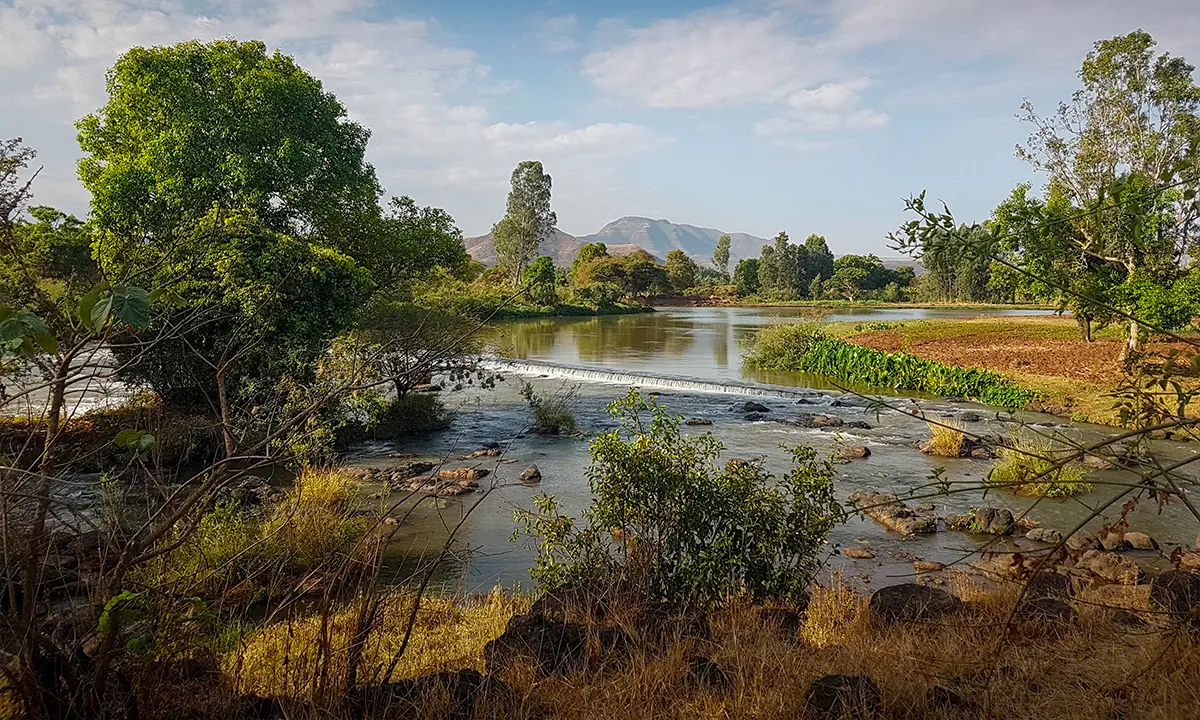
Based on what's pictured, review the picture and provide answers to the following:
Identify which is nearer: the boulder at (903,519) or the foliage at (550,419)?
the boulder at (903,519)

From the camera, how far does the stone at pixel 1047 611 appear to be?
4.99 m

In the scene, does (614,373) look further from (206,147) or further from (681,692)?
(681,692)

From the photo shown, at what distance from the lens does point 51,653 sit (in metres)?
2.77

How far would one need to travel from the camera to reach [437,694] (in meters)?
3.41

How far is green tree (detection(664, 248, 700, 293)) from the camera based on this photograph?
88750 millimetres

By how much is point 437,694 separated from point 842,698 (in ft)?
6.02

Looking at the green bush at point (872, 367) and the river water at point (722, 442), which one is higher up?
the green bush at point (872, 367)

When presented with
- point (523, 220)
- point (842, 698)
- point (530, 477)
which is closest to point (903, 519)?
point (530, 477)

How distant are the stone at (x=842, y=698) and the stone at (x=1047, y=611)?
1.97 metres

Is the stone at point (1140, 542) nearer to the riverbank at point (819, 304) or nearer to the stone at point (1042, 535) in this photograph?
the stone at point (1042, 535)

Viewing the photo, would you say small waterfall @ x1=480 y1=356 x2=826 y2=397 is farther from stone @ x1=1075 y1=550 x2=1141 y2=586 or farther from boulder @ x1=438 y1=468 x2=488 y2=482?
stone @ x1=1075 y1=550 x2=1141 y2=586

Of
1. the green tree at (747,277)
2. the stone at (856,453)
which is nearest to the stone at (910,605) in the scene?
the stone at (856,453)

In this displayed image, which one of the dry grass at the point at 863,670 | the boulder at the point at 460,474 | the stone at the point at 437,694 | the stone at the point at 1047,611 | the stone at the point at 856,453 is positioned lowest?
the stone at the point at 856,453

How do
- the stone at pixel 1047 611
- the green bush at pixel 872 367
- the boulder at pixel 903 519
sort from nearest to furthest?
the stone at pixel 1047 611 → the boulder at pixel 903 519 → the green bush at pixel 872 367
